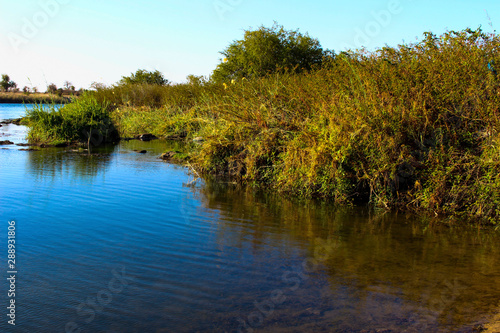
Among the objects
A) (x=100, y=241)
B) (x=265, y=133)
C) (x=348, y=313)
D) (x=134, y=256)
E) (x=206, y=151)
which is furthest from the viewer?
(x=206, y=151)

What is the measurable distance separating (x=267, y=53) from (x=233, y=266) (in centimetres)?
2904

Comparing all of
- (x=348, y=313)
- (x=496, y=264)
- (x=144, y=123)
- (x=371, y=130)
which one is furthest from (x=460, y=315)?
(x=144, y=123)

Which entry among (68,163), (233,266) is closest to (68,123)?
(68,163)

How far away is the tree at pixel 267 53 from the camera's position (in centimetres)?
3266

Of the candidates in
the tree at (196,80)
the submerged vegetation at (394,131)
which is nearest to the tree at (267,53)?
the tree at (196,80)

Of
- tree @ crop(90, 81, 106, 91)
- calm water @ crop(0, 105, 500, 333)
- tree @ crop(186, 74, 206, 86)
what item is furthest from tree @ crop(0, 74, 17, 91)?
calm water @ crop(0, 105, 500, 333)

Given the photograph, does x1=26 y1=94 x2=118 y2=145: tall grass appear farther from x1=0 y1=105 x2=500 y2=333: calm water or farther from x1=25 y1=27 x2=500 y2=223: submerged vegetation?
x1=25 y1=27 x2=500 y2=223: submerged vegetation

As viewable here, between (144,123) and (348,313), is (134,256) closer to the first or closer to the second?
(348,313)

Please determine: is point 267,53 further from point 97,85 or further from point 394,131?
point 394,131

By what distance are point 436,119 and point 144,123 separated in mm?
19452

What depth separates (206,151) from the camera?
10.9 metres

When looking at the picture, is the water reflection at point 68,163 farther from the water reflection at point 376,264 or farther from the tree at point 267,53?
the tree at point 267,53

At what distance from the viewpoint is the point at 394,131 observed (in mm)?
7934

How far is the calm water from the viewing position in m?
4.03
